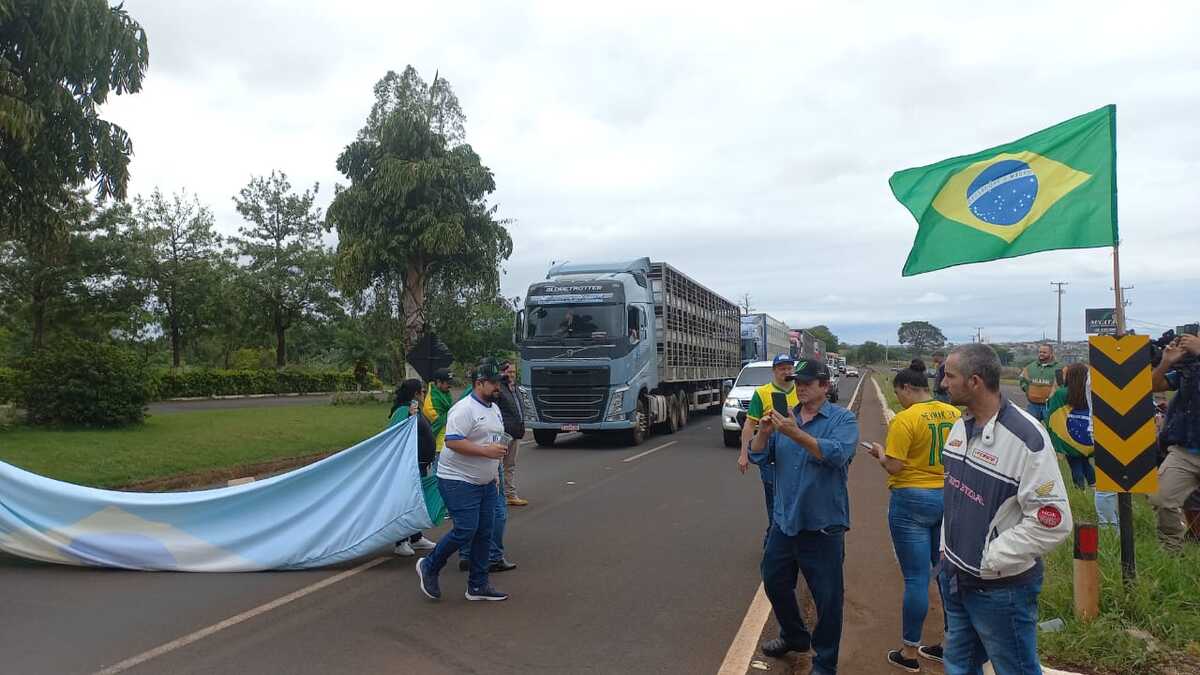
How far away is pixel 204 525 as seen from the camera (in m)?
7.02

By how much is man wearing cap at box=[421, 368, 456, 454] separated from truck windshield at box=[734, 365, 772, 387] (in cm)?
1082

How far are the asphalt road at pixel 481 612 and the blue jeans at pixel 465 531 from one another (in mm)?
253

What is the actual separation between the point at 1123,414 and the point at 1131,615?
126 cm

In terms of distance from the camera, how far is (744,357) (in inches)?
1277

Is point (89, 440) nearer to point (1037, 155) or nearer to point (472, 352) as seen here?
point (1037, 155)

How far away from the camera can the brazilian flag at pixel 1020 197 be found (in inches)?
212

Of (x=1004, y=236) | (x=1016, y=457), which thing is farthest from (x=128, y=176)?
(x=1016, y=457)

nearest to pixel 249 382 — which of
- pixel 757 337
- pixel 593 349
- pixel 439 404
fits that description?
pixel 757 337

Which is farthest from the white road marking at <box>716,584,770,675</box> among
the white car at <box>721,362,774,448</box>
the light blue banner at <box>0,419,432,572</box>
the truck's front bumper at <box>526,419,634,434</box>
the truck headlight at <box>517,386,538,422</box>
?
the truck headlight at <box>517,386,538,422</box>

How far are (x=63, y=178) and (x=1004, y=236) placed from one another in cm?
1492

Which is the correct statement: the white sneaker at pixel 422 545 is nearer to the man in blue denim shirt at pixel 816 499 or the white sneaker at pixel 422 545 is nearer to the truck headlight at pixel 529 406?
the man in blue denim shirt at pixel 816 499

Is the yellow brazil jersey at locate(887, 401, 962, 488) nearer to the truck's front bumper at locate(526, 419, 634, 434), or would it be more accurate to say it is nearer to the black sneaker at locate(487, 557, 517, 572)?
the black sneaker at locate(487, 557, 517, 572)

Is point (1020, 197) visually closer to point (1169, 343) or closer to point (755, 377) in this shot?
point (1169, 343)

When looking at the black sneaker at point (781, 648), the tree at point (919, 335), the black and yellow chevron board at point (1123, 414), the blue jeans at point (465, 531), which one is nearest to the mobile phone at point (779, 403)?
the black sneaker at point (781, 648)
